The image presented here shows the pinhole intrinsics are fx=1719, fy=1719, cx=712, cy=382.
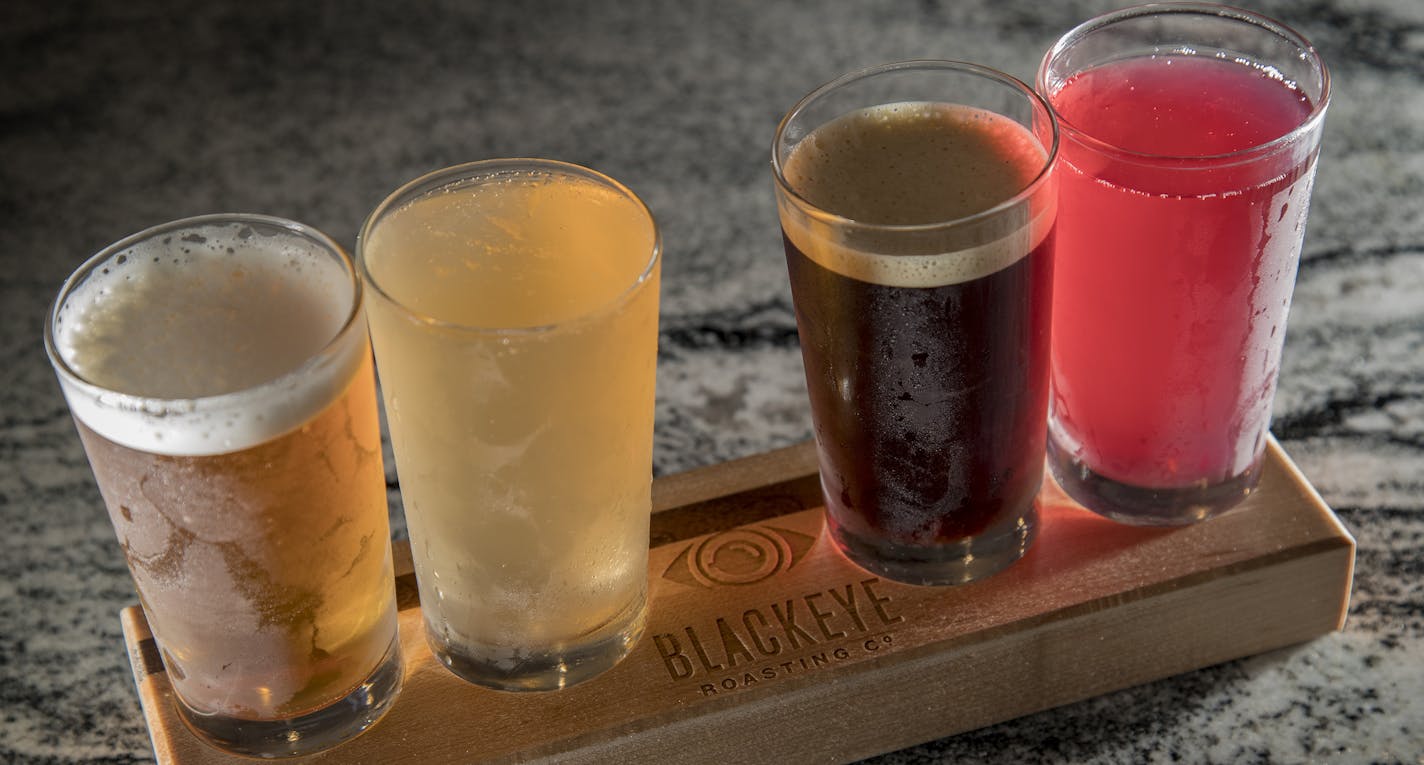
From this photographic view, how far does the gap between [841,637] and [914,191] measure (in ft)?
0.78

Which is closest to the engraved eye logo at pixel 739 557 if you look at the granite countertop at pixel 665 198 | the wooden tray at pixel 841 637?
the wooden tray at pixel 841 637

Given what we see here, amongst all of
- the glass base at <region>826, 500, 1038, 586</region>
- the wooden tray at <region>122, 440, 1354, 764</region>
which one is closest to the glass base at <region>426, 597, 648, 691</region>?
the wooden tray at <region>122, 440, 1354, 764</region>

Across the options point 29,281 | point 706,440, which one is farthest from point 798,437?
point 29,281

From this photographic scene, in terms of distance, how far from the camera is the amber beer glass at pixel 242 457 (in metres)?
0.74

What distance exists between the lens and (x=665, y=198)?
1382 mm

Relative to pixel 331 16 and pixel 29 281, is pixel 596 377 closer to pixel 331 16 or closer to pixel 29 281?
pixel 29 281

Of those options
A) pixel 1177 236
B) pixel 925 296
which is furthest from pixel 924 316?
pixel 1177 236

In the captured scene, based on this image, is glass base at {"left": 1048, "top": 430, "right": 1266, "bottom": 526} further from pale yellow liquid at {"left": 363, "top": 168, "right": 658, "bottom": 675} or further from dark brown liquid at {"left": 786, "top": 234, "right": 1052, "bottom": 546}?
pale yellow liquid at {"left": 363, "top": 168, "right": 658, "bottom": 675}

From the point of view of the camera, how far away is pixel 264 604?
0.79 m

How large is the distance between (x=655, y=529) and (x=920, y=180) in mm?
268

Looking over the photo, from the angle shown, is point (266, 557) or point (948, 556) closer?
point (266, 557)

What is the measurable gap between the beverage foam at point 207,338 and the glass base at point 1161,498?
42cm

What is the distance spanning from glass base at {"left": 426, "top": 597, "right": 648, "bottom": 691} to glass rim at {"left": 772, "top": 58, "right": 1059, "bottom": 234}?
233mm

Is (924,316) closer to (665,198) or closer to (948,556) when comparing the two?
(948,556)
